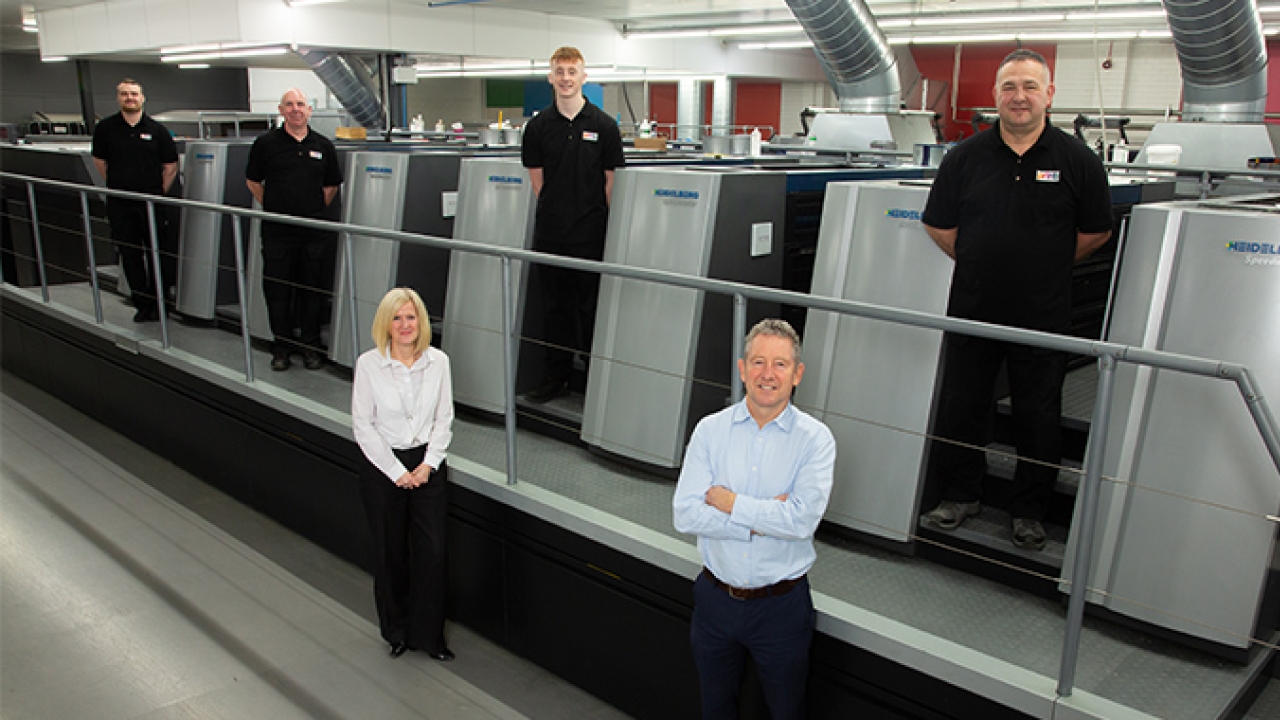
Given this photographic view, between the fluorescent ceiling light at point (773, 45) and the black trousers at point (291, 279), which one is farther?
the fluorescent ceiling light at point (773, 45)

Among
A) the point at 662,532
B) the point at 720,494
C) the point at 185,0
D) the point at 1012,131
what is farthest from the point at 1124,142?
the point at 185,0

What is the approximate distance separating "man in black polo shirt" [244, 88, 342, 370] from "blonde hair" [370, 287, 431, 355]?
185 centimetres

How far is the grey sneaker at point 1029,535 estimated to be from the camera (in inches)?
111

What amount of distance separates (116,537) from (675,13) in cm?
1199

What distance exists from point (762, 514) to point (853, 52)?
762 cm

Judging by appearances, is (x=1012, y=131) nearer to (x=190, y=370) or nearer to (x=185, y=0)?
(x=190, y=370)

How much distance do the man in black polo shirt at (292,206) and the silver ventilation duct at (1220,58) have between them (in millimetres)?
5556

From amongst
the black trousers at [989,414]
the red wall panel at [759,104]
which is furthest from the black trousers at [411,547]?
the red wall panel at [759,104]

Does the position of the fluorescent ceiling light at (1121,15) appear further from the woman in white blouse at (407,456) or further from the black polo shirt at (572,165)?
the woman in white blouse at (407,456)

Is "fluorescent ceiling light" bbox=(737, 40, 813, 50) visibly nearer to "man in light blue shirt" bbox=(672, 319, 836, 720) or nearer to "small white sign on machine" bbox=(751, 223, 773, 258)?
"small white sign on machine" bbox=(751, 223, 773, 258)

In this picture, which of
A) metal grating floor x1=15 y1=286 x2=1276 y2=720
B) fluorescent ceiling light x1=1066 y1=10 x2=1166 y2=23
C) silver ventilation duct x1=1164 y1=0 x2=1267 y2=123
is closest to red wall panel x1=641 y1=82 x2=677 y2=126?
fluorescent ceiling light x1=1066 y1=10 x2=1166 y2=23

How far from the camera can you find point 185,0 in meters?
11.9

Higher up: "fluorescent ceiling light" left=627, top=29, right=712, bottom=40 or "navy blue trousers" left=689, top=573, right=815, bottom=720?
"fluorescent ceiling light" left=627, top=29, right=712, bottom=40

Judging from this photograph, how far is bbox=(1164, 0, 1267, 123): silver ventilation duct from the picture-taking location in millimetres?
6238
